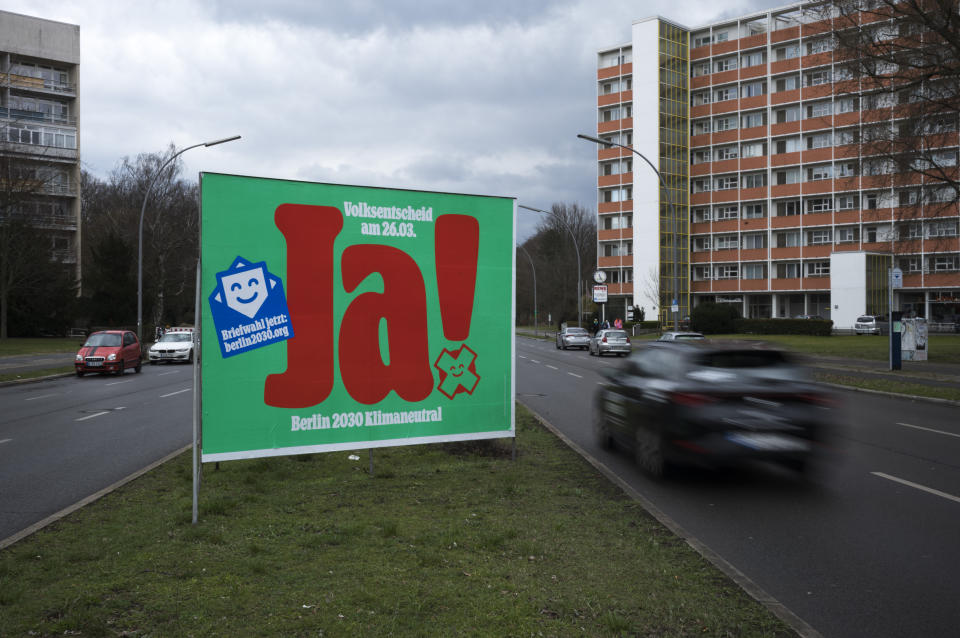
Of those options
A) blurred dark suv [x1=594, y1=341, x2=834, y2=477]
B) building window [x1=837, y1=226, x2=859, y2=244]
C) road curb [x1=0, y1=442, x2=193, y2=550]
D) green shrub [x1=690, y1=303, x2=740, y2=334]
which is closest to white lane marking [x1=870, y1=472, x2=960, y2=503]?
blurred dark suv [x1=594, y1=341, x2=834, y2=477]

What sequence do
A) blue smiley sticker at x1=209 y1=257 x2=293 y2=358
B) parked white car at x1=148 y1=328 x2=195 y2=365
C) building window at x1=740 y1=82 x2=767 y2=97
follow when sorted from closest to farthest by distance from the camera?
blue smiley sticker at x1=209 y1=257 x2=293 y2=358
parked white car at x1=148 y1=328 x2=195 y2=365
building window at x1=740 y1=82 x2=767 y2=97

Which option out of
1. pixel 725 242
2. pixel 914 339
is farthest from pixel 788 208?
pixel 914 339

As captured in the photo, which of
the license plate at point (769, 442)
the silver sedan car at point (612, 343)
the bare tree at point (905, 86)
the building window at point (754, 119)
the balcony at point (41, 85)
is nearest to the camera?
the license plate at point (769, 442)

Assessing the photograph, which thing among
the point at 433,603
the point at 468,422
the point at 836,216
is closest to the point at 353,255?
the point at 468,422

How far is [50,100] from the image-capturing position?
6738 centimetres

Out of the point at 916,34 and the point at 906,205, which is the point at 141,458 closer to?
the point at 916,34

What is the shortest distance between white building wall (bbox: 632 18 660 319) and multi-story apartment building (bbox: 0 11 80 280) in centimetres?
5126

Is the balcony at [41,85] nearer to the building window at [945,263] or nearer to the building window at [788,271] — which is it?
the building window at [788,271]

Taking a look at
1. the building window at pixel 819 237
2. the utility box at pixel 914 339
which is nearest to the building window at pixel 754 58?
the building window at pixel 819 237

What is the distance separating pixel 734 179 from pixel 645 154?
9.30 meters

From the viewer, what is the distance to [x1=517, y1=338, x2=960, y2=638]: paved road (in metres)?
4.59

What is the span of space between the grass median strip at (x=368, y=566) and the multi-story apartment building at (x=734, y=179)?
62.7 meters

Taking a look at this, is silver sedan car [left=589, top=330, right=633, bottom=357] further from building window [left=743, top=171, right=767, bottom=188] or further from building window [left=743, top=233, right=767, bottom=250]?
building window [left=743, top=171, right=767, bottom=188]

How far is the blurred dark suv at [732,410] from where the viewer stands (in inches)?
305
